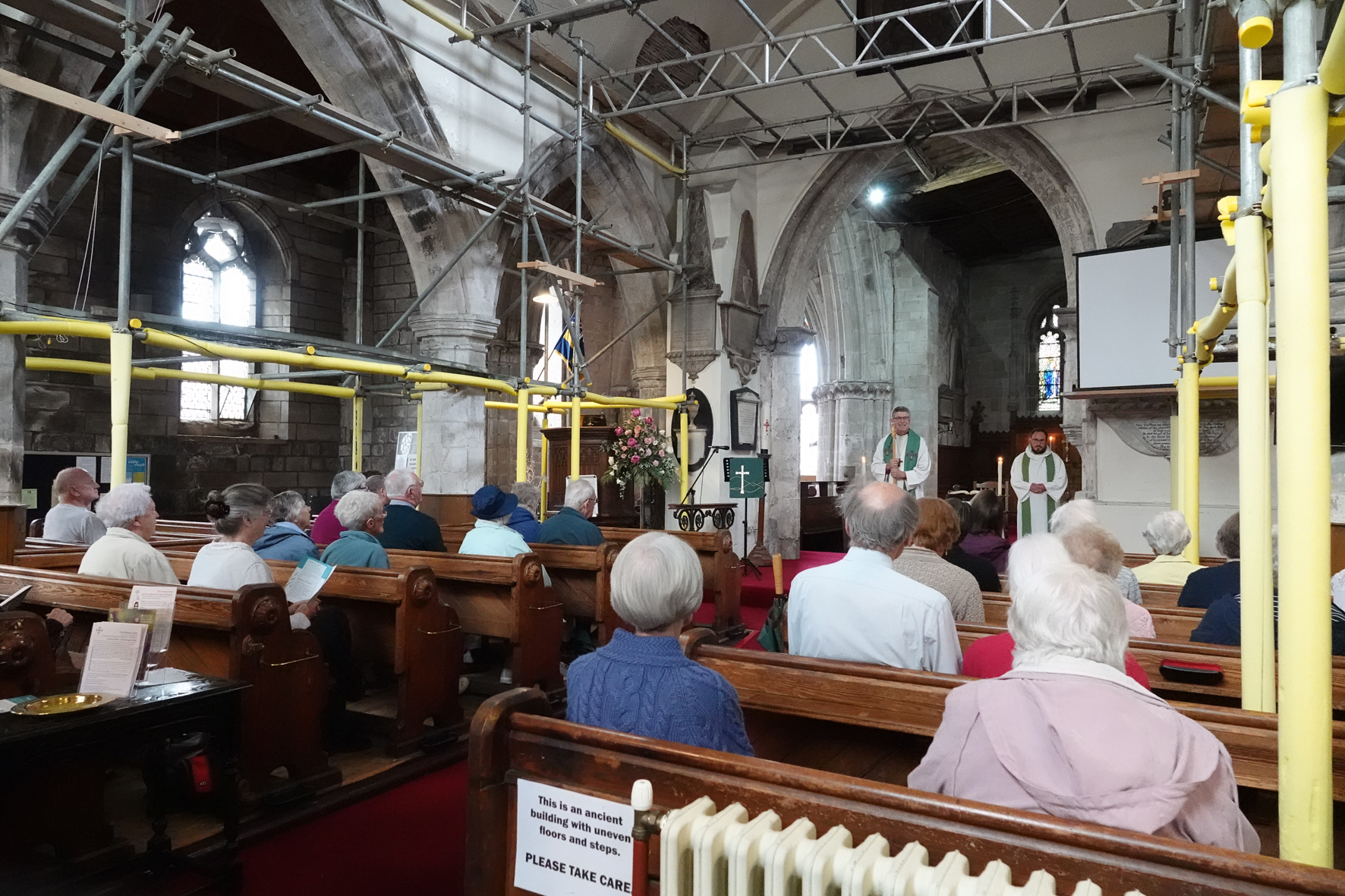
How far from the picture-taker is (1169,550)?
390cm

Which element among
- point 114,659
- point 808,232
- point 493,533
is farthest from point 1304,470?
point 808,232

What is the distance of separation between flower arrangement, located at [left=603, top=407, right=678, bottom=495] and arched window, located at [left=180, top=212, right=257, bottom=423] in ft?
16.4

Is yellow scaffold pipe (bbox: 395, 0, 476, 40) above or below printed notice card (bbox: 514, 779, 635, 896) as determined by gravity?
above

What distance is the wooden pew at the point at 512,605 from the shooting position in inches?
168

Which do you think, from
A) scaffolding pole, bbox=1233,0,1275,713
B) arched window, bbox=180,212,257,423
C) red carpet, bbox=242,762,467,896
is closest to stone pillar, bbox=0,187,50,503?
red carpet, bbox=242,762,467,896

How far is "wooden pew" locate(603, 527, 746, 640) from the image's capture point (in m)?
6.33

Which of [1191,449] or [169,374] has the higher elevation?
[169,374]

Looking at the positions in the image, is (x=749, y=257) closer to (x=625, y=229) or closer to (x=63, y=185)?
(x=625, y=229)

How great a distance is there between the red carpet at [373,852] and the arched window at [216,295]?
9.13 meters

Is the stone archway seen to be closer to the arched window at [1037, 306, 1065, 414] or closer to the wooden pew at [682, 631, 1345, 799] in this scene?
the wooden pew at [682, 631, 1345, 799]

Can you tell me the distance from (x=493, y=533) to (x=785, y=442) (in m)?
6.96

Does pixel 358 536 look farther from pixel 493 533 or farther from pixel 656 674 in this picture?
pixel 656 674

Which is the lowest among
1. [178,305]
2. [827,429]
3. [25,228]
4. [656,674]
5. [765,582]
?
[765,582]

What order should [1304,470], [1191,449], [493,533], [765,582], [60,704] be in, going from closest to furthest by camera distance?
[1304,470] → [60,704] → [1191,449] → [493,533] → [765,582]
